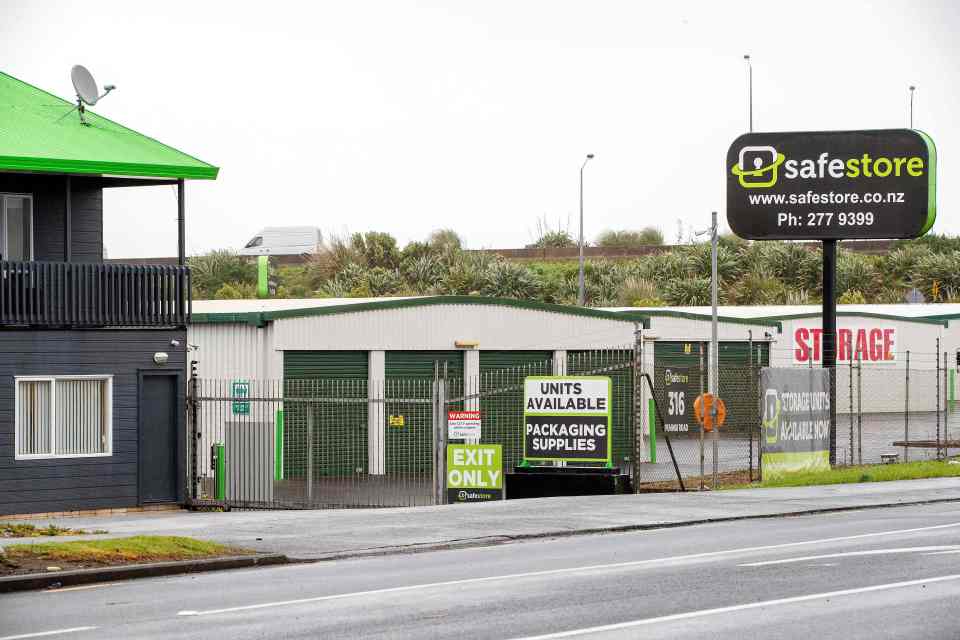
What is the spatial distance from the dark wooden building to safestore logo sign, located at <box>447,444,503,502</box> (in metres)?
5.45

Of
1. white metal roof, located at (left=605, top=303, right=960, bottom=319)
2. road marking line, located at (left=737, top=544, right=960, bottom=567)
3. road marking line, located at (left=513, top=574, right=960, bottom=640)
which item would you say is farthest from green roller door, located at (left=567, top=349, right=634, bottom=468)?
road marking line, located at (left=513, top=574, right=960, bottom=640)

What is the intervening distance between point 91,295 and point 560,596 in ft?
48.4

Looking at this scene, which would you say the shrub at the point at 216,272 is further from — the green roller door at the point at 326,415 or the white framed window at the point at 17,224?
the white framed window at the point at 17,224

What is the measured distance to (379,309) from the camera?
30656mm

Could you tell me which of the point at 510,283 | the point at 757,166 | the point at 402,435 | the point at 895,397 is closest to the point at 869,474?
the point at 757,166

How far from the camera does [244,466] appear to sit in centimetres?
2534

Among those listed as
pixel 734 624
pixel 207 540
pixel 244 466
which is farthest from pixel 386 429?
pixel 734 624

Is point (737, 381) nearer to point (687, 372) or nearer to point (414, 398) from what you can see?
point (687, 372)

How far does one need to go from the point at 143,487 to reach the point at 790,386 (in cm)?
1216

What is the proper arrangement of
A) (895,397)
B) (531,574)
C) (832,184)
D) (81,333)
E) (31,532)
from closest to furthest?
1. (531,574)
2. (31,532)
3. (81,333)
4. (832,184)
5. (895,397)

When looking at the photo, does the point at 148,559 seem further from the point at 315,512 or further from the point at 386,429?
the point at 386,429

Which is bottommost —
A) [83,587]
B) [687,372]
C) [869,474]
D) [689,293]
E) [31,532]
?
[869,474]

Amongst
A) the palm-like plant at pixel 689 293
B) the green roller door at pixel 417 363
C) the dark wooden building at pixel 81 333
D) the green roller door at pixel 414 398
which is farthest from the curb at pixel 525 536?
the palm-like plant at pixel 689 293

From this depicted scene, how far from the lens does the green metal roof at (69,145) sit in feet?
78.1
